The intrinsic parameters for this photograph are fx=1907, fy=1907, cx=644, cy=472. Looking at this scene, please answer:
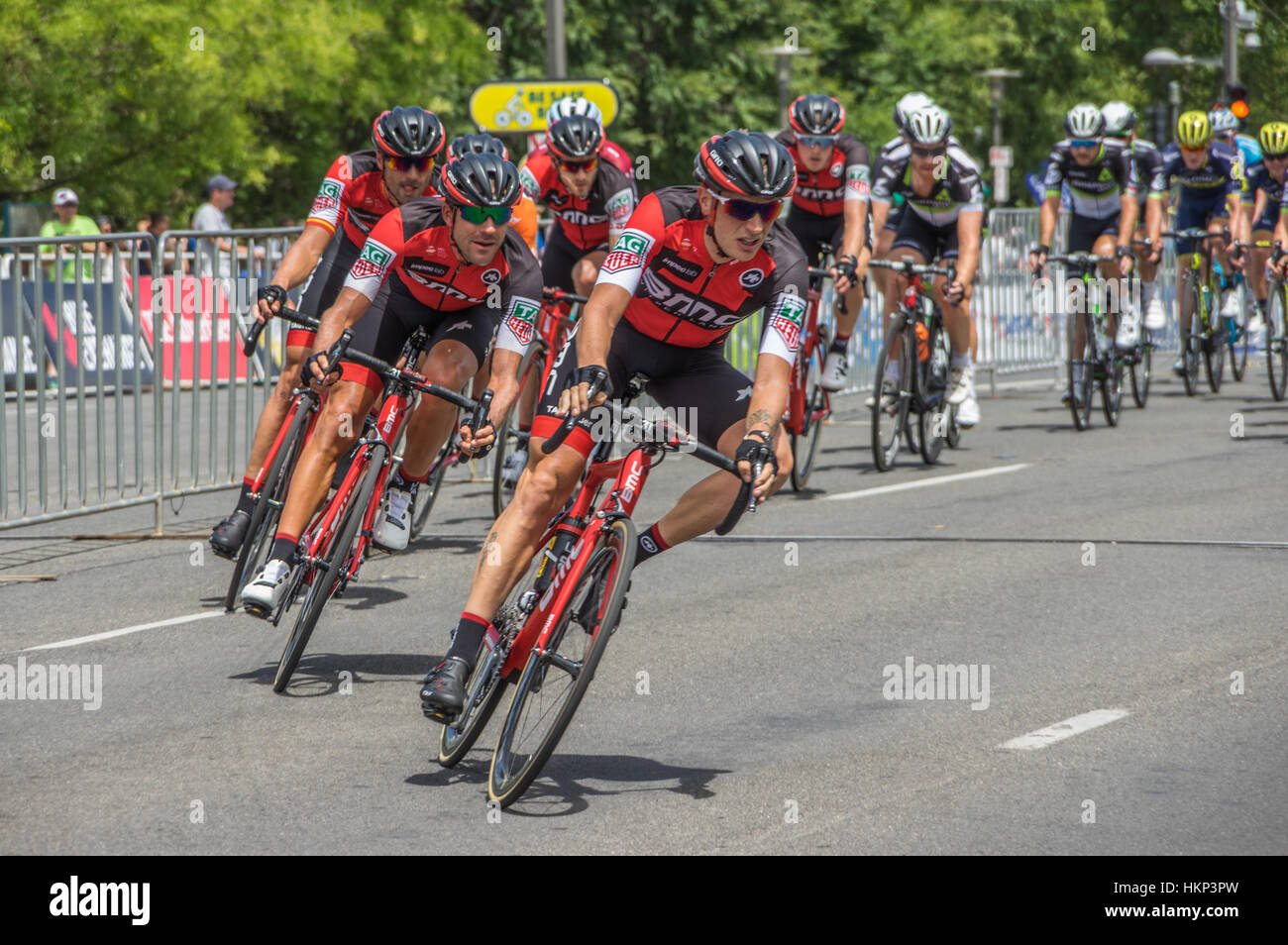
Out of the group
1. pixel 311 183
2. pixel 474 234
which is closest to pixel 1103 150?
pixel 474 234

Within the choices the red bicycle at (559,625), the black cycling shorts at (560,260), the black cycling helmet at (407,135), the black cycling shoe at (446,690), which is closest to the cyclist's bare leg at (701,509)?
the red bicycle at (559,625)

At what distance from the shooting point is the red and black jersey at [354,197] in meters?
9.04

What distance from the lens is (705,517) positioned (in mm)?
6145

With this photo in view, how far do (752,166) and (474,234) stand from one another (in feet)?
5.91

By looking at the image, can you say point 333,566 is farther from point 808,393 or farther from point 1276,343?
point 1276,343

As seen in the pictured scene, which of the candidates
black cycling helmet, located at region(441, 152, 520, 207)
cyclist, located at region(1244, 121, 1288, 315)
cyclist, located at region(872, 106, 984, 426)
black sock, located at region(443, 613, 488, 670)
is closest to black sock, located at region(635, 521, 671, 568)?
black sock, located at region(443, 613, 488, 670)

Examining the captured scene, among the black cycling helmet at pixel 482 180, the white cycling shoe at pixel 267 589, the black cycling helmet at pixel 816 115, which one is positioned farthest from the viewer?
the black cycling helmet at pixel 816 115

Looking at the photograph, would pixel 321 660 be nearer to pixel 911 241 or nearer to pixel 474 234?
pixel 474 234

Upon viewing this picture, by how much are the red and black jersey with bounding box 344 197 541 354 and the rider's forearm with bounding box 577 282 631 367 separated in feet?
4.02

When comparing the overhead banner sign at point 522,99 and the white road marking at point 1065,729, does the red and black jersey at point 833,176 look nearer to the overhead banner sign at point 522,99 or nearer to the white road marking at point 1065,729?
the white road marking at point 1065,729

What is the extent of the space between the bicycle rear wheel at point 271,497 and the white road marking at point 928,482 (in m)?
4.44

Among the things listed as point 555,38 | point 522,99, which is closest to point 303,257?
point 522,99

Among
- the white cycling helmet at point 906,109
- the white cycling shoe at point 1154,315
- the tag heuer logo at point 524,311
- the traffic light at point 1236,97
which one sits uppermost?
the traffic light at point 1236,97

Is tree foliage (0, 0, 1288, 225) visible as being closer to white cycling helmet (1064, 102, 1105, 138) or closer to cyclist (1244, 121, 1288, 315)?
white cycling helmet (1064, 102, 1105, 138)
